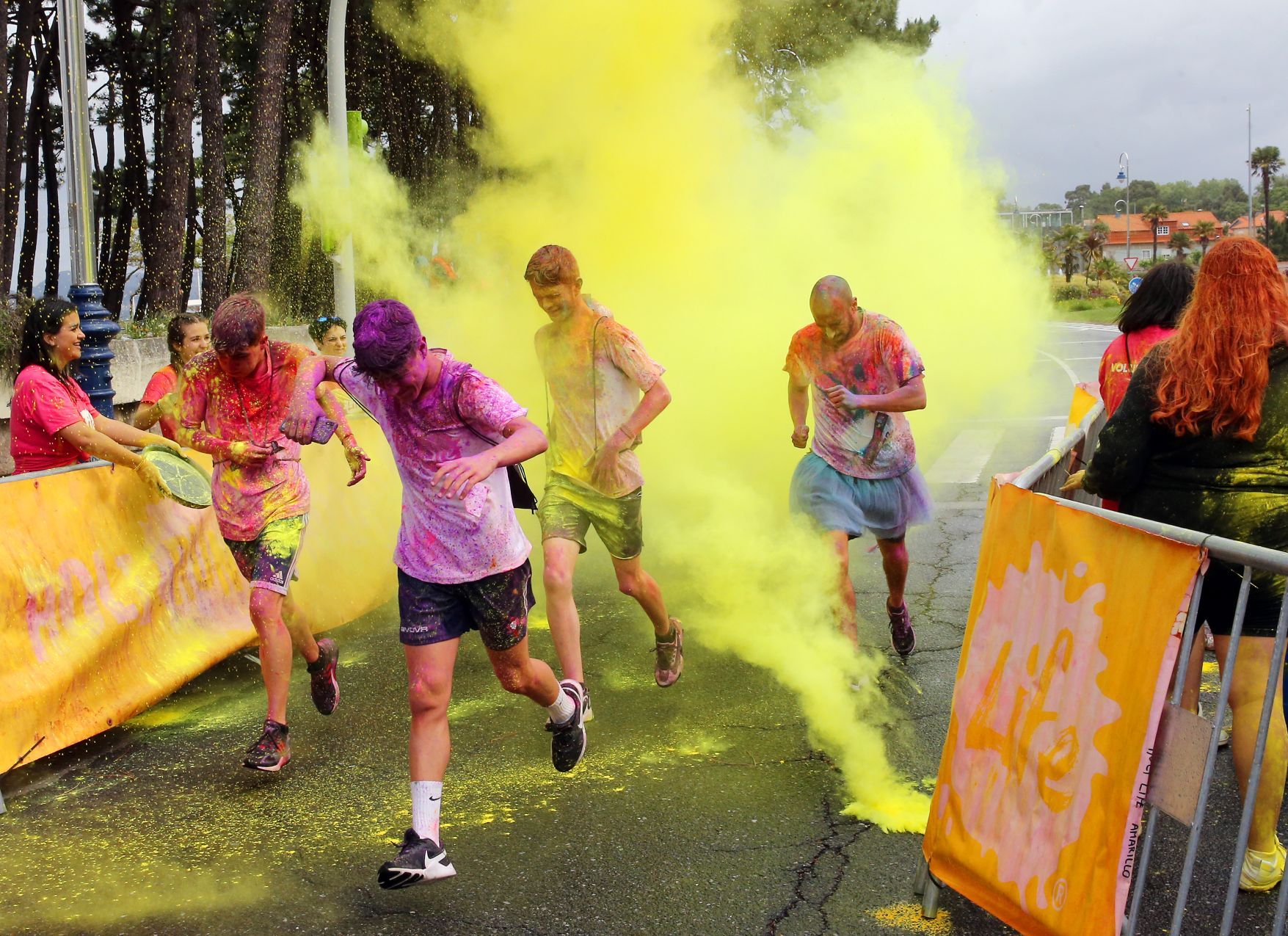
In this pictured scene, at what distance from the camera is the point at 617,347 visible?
480 centimetres

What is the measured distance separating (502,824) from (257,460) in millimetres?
1664

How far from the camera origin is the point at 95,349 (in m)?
7.88

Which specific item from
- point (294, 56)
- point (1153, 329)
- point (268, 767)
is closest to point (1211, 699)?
point (1153, 329)

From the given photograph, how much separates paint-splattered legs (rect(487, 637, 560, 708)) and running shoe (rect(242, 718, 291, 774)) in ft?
3.38

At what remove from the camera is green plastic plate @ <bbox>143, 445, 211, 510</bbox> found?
16.5ft

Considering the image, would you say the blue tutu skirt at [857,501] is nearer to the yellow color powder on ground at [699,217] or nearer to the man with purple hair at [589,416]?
the man with purple hair at [589,416]

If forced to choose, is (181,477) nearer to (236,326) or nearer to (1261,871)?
(236,326)

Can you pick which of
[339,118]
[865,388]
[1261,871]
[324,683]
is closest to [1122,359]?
[865,388]

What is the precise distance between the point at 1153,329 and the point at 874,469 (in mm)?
1259

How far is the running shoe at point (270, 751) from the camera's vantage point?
167 inches

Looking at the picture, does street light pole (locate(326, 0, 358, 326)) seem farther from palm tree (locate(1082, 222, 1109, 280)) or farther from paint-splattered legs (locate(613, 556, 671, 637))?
palm tree (locate(1082, 222, 1109, 280))

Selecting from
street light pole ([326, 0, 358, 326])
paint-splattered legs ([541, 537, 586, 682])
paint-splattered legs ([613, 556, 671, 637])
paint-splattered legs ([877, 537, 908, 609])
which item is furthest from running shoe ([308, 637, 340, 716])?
street light pole ([326, 0, 358, 326])

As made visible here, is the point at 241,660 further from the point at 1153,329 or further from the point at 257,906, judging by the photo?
the point at 1153,329

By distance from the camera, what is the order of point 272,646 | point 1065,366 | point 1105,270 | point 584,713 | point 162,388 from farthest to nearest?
point 1105,270 → point 1065,366 → point 162,388 → point 272,646 → point 584,713
